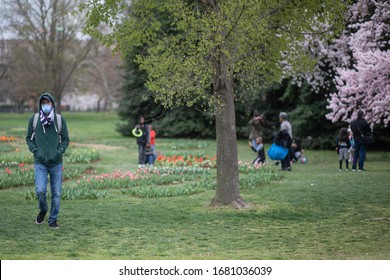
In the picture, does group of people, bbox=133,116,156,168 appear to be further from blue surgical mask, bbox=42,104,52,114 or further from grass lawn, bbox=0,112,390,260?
blue surgical mask, bbox=42,104,52,114

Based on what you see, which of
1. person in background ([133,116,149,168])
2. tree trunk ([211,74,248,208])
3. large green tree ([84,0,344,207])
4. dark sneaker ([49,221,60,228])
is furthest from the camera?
person in background ([133,116,149,168])

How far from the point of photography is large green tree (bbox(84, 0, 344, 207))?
12148 mm

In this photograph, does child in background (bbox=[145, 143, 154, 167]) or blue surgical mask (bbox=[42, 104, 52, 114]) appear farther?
child in background (bbox=[145, 143, 154, 167])

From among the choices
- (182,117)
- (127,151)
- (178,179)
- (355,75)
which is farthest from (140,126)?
(182,117)

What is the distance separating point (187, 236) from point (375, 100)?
13.5 meters

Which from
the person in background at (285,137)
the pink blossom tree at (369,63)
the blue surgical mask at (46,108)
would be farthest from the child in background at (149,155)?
the blue surgical mask at (46,108)

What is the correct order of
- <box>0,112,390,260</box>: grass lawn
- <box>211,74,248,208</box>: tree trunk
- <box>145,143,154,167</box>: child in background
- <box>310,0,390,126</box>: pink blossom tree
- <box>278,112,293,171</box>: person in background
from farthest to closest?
<box>145,143,154,167</box>: child in background, <box>310,0,390,126</box>: pink blossom tree, <box>278,112,293,171</box>: person in background, <box>211,74,248,208</box>: tree trunk, <box>0,112,390,260</box>: grass lawn

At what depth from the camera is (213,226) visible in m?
11.6

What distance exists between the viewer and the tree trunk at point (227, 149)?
1288 centimetres

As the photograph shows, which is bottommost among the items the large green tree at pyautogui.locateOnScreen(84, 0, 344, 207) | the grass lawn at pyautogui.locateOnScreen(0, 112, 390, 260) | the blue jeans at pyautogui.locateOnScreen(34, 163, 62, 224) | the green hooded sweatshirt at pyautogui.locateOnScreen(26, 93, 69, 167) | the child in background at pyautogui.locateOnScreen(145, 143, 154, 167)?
the grass lawn at pyautogui.locateOnScreen(0, 112, 390, 260)

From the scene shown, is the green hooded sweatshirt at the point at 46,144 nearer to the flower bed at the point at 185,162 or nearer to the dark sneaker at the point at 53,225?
the dark sneaker at the point at 53,225

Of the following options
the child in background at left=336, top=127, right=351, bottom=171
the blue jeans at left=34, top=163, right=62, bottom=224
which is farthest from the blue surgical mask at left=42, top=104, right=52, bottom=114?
the child in background at left=336, top=127, right=351, bottom=171

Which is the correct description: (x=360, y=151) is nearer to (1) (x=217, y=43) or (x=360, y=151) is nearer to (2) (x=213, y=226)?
(1) (x=217, y=43)

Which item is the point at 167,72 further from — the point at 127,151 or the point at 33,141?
the point at 127,151
